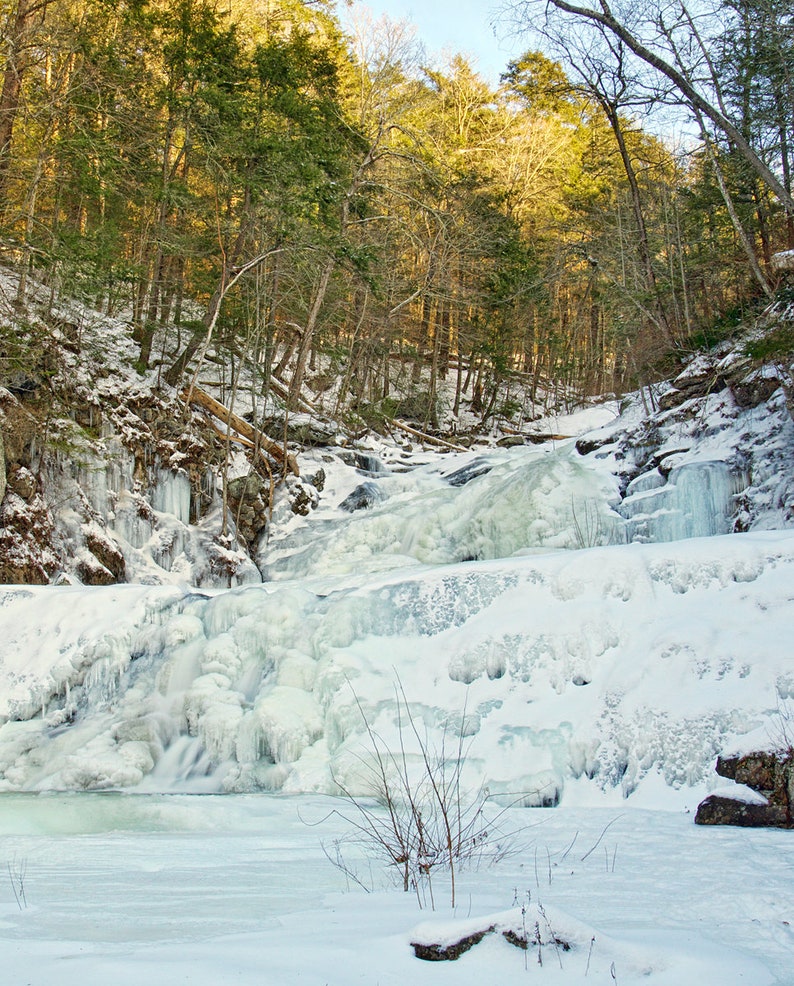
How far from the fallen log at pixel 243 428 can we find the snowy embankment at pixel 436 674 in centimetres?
676

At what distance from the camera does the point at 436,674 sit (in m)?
6.44

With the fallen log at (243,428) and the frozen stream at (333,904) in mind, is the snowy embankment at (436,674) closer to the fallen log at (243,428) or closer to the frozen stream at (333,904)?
the frozen stream at (333,904)

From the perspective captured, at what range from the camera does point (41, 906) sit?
236 cm

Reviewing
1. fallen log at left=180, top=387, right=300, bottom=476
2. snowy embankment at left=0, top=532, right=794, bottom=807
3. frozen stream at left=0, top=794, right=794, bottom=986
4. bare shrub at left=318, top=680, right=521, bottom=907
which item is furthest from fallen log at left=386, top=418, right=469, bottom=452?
frozen stream at left=0, top=794, right=794, bottom=986

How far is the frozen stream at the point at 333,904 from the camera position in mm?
1696

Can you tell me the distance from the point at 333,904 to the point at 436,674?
403 cm

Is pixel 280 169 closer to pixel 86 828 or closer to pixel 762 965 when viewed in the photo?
pixel 86 828

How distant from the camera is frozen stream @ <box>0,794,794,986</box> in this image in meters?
1.70

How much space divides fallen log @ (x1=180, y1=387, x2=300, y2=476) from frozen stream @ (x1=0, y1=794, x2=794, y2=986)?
10.2 meters

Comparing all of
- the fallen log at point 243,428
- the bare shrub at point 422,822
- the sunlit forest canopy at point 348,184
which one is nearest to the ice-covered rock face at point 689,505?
the sunlit forest canopy at point 348,184

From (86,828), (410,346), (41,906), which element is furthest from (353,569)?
(410,346)

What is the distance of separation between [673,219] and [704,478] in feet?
25.1

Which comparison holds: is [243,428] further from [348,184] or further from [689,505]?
[689,505]

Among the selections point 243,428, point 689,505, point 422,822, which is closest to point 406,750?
point 422,822
